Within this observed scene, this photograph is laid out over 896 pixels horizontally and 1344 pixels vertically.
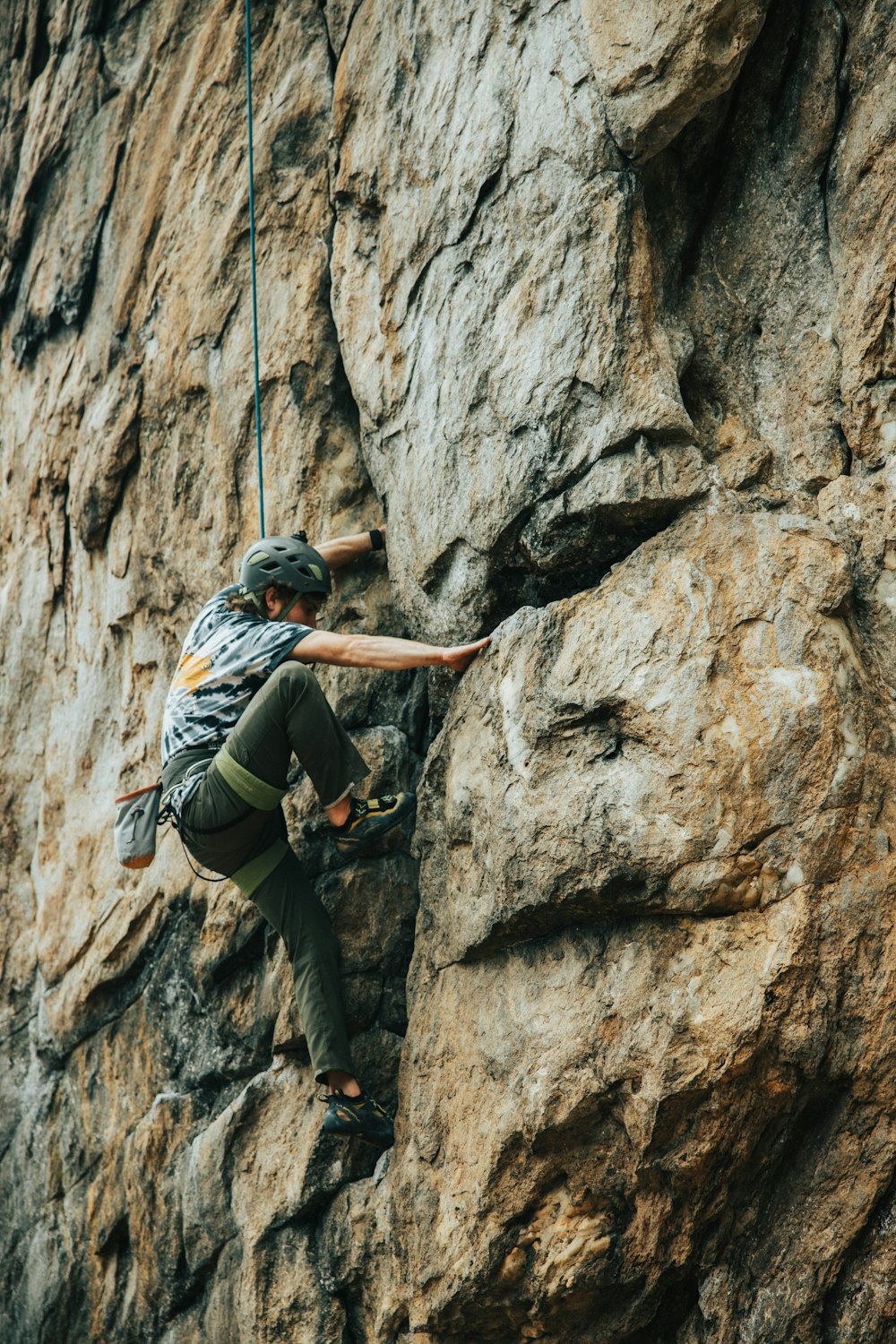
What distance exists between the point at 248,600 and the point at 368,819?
1.22 meters

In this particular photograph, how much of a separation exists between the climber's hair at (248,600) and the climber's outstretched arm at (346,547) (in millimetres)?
396

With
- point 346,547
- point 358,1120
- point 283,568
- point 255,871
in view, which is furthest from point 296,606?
point 358,1120

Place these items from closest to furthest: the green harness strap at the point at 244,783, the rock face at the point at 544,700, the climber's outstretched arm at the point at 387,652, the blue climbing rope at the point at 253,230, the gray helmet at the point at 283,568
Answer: the rock face at the point at 544,700 → the climber's outstretched arm at the point at 387,652 → the green harness strap at the point at 244,783 → the gray helmet at the point at 283,568 → the blue climbing rope at the point at 253,230

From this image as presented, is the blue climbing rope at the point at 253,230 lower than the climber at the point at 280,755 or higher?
higher

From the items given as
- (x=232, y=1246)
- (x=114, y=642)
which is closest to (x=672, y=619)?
(x=232, y=1246)

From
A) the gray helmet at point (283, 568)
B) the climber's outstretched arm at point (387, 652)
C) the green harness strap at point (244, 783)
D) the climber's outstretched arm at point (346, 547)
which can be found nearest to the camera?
the climber's outstretched arm at point (387, 652)

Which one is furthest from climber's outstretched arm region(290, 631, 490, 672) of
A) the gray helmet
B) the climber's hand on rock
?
the gray helmet

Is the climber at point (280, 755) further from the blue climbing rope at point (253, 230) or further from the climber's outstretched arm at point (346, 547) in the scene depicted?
the blue climbing rope at point (253, 230)

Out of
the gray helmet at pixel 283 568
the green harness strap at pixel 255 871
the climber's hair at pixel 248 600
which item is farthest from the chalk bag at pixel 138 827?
the gray helmet at pixel 283 568

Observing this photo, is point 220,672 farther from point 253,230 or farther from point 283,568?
point 253,230

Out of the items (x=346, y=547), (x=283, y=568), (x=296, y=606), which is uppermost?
(x=346, y=547)

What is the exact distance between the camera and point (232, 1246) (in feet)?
21.2

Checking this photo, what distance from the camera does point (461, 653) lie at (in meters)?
5.72

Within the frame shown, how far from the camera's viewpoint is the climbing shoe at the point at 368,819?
6.09 meters
